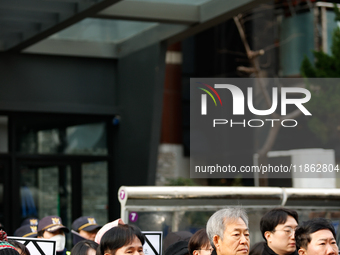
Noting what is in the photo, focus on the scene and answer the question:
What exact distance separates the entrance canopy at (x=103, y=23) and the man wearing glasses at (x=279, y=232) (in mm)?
4389

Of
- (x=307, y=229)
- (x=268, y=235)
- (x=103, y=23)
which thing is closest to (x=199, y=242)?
(x=268, y=235)

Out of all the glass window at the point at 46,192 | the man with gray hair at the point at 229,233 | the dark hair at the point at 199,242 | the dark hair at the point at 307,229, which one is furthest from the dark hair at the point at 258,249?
the glass window at the point at 46,192

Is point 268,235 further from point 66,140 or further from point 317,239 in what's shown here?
point 66,140

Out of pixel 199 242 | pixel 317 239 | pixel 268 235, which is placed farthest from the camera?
pixel 268 235

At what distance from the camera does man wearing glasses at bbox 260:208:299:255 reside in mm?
4387

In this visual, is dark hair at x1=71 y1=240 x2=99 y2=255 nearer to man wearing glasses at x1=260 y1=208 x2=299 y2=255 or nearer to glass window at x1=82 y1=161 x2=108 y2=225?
man wearing glasses at x1=260 y1=208 x2=299 y2=255

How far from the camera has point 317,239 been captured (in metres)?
3.90

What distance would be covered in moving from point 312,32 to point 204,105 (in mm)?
13165

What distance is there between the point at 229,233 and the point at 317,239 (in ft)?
1.91

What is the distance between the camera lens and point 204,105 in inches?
251

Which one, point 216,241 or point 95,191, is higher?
point 216,241

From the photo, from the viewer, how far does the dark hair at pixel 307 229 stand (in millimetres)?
3934

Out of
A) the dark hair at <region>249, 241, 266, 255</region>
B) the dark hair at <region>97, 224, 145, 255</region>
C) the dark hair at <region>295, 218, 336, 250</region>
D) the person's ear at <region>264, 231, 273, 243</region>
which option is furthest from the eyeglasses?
the dark hair at <region>97, 224, 145, 255</region>

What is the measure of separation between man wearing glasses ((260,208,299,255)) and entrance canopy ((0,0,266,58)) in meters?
4.39
